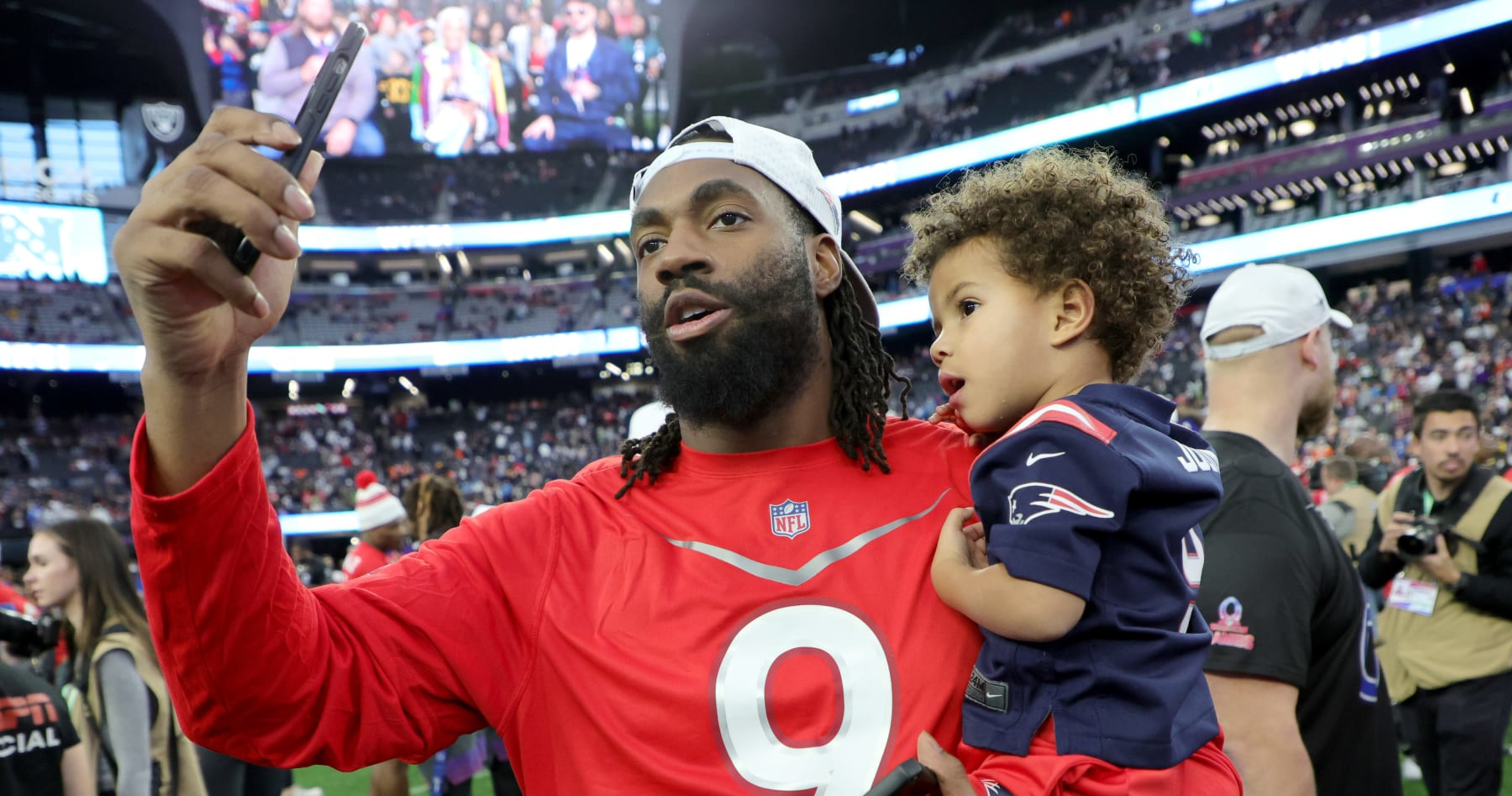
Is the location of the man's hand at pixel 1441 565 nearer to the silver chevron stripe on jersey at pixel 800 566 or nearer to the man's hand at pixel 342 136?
the silver chevron stripe on jersey at pixel 800 566

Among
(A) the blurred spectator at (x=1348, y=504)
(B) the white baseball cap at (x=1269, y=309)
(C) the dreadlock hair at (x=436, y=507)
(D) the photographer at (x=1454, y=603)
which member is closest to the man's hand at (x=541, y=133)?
(A) the blurred spectator at (x=1348, y=504)

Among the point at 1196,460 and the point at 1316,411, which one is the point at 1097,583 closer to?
the point at 1196,460

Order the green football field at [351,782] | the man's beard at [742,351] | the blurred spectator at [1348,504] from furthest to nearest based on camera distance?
the green football field at [351,782], the blurred spectator at [1348,504], the man's beard at [742,351]

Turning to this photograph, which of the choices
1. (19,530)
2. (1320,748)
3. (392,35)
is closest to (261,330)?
(1320,748)

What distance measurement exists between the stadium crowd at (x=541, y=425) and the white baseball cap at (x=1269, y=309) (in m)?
12.9

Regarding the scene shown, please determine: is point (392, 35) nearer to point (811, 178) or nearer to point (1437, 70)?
point (1437, 70)

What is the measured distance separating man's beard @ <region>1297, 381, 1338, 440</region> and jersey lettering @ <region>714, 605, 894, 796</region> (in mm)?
1770

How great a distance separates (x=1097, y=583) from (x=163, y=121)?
4216 centimetres

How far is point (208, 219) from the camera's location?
110cm

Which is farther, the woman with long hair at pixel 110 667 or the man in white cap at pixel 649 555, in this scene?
the woman with long hair at pixel 110 667

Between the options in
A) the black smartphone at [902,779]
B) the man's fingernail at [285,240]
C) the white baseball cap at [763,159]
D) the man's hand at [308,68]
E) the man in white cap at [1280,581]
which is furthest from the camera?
the man's hand at [308,68]

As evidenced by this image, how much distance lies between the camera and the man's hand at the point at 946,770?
1.44 m

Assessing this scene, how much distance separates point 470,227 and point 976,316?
40.2 metres

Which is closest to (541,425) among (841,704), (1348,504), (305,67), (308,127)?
(305,67)
